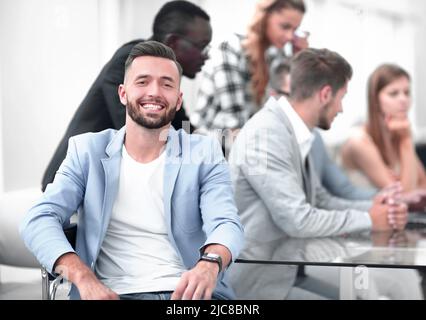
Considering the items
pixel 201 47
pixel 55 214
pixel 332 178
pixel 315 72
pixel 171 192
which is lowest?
pixel 55 214

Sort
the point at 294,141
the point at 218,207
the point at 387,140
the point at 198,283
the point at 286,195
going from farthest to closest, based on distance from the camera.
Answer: the point at 387,140, the point at 294,141, the point at 286,195, the point at 218,207, the point at 198,283

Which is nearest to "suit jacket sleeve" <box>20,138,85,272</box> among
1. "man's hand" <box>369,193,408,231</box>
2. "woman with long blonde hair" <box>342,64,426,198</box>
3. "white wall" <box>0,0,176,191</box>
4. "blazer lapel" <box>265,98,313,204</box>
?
"white wall" <box>0,0,176,191</box>

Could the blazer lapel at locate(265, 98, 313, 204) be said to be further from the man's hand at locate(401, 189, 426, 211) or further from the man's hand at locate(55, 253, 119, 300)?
the man's hand at locate(55, 253, 119, 300)

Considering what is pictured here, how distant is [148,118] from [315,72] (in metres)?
0.72

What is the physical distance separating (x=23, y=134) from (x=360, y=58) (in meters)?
1.33

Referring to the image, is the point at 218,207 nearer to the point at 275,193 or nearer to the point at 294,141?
the point at 275,193

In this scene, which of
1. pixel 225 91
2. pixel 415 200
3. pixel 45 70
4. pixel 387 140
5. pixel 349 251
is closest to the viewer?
pixel 349 251

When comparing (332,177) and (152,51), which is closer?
(152,51)

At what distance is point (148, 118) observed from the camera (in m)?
1.70

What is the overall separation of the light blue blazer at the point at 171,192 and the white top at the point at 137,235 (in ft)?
0.09

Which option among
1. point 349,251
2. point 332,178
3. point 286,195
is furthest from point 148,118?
point 332,178

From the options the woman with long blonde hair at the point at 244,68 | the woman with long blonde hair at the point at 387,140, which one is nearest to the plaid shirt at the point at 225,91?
the woman with long blonde hair at the point at 244,68

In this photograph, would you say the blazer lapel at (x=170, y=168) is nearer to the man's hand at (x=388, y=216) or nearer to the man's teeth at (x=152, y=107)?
the man's teeth at (x=152, y=107)

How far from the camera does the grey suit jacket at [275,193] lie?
1979 mm
